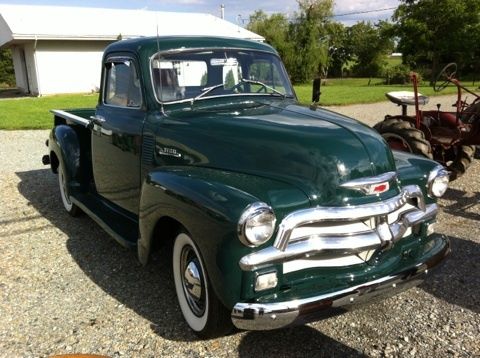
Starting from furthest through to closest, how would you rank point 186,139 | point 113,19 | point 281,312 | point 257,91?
point 113,19, point 257,91, point 186,139, point 281,312

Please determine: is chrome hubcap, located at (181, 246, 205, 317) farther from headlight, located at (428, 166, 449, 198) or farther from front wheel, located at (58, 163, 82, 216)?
front wheel, located at (58, 163, 82, 216)

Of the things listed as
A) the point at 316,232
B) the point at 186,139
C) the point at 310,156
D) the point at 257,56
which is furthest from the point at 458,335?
the point at 257,56

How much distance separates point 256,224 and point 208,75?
1818 mm

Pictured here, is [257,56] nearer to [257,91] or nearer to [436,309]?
[257,91]

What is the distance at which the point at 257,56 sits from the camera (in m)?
4.35

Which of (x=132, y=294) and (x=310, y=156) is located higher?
(x=310, y=156)

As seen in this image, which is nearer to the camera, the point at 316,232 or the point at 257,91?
the point at 316,232

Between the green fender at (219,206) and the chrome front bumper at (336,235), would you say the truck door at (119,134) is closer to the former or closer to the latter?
the green fender at (219,206)

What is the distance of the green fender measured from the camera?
2578 millimetres

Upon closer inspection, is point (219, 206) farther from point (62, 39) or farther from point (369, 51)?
point (369, 51)

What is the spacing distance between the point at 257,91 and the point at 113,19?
2500 cm

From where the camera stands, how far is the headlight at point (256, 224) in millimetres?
2521

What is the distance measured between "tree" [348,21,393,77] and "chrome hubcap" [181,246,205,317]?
140 feet

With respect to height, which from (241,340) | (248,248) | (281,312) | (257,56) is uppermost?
(257,56)
